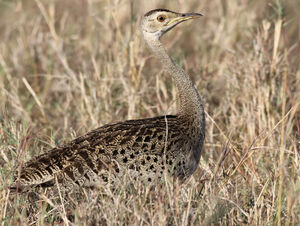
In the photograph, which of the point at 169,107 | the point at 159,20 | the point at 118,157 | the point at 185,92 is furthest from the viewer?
the point at 169,107

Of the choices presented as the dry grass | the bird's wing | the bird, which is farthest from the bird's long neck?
the bird's wing

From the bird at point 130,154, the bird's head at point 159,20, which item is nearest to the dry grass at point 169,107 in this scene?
the bird at point 130,154

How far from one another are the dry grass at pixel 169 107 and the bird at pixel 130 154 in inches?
3.9

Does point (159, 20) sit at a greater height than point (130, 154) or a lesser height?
greater

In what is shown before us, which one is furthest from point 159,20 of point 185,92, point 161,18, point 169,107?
point 169,107

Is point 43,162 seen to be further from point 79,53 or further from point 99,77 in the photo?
point 79,53

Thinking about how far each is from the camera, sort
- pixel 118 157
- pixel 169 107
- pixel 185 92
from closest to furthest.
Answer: pixel 118 157 < pixel 185 92 < pixel 169 107

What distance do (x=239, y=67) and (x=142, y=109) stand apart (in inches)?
35.8

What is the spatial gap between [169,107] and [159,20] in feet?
2.52

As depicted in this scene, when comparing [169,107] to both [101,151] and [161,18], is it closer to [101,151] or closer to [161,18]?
[161,18]

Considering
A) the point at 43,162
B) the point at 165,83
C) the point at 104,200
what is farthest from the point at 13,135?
the point at 165,83

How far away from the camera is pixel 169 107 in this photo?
4.50 meters

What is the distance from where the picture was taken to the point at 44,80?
6.08 metres

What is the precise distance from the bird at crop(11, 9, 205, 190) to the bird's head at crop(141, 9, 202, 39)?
392mm
